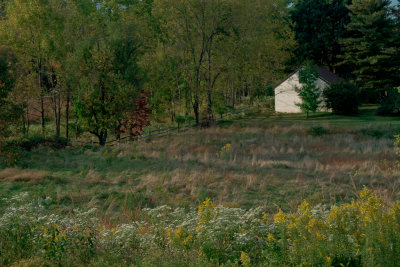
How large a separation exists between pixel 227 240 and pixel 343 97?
40.8 meters

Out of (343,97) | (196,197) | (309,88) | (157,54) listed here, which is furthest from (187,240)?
(343,97)

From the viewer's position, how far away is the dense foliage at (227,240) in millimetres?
4379

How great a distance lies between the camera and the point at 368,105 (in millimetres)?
51125

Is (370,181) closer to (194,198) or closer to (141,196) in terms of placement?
(194,198)

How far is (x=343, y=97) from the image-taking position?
42469 mm

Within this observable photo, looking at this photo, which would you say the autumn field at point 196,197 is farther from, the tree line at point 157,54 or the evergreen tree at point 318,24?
the evergreen tree at point 318,24

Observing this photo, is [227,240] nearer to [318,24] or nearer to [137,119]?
[137,119]

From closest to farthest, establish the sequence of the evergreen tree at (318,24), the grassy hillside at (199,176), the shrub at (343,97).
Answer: the grassy hillside at (199,176) < the shrub at (343,97) < the evergreen tree at (318,24)

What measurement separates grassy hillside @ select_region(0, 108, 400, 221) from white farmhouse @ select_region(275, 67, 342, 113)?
21867mm

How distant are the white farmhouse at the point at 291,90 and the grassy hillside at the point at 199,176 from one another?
21.9 m

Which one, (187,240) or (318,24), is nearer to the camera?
(187,240)

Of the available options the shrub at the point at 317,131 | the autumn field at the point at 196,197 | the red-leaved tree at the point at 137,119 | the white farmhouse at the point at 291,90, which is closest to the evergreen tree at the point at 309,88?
the white farmhouse at the point at 291,90

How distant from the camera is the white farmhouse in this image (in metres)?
46.7

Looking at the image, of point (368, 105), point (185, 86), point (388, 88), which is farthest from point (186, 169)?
point (368, 105)
